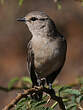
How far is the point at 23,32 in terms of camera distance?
14.6 meters

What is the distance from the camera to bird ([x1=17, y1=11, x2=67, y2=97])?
551 centimetres

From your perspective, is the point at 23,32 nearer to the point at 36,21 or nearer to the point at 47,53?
the point at 36,21

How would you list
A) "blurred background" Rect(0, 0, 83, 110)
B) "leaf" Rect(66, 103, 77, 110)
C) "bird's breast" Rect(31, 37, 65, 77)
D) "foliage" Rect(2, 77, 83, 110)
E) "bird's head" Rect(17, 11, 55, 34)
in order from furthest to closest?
"blurred background" Rect(0, 0, 83, 110)
"bird's head" Rect(17, 11, 55, 34)
"bird's breast" Rect(31, 37, 65, 77)
"leaf" Rect(66, 103, 77, 110)
"foliage" Rect(2, 77, 83, 110)

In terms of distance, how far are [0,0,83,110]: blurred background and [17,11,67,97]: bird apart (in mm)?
7554

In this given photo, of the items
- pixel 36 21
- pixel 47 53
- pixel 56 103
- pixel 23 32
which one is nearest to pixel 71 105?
pixel 56 103

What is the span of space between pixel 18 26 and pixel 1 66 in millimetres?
1725

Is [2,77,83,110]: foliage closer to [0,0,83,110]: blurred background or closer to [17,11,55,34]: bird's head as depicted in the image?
[17,11,55,34]: bird's head

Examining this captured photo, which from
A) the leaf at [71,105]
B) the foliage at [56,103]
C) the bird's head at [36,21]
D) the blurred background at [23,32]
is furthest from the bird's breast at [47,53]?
the blurred background at [23,32]

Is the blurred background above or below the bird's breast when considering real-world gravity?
below

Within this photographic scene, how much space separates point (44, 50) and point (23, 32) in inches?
362

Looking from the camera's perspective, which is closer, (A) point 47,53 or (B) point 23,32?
(A) point 47,53

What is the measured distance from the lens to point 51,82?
5840 millimetres

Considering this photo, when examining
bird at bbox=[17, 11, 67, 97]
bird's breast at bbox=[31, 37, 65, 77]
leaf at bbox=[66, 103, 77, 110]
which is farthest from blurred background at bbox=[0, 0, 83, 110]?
leaf at bbox=[66, 103, 77, 110]

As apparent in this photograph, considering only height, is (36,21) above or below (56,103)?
above
